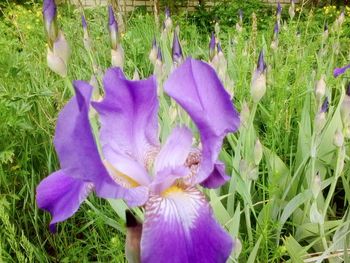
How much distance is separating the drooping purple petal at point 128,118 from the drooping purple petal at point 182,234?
0.13m

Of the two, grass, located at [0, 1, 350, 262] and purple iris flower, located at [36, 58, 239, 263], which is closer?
purple iris flower, located at [36, 58, 239, 263]

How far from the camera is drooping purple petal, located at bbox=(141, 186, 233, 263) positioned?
655 millimetres

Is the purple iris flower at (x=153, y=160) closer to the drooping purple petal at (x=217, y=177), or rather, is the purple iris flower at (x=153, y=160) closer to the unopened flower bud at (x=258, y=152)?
the drooping purple petal at (x=217, y=177)

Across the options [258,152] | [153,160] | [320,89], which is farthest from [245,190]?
[153,160]

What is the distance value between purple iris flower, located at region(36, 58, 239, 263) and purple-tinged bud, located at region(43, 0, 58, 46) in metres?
0.33

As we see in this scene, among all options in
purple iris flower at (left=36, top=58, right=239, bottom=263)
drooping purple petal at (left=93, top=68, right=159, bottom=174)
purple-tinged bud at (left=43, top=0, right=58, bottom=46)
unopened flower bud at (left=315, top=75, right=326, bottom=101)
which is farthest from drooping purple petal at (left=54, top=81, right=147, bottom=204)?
unopened flower bud at (left=315, top=75, right=326, bottom=101)

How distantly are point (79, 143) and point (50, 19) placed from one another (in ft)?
1.55

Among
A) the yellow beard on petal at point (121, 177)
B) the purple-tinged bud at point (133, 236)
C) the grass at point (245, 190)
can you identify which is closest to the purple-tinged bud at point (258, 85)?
the grass at point (245, 190)

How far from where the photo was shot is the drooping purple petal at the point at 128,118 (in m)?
0.76

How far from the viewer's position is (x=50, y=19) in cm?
101

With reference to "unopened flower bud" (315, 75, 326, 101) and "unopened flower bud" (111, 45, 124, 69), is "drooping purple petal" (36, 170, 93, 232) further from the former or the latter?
"unopened flower bud" (315, 75, 326, 101)

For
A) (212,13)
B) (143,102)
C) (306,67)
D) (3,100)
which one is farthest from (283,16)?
(143,102)

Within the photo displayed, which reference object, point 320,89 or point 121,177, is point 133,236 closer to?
point 121,177

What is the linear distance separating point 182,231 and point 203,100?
0.20 meters
